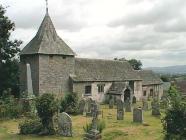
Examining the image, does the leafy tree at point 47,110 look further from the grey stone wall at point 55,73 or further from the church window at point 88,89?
the church window at point 88,89

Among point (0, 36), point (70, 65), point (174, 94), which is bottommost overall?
point (174, 94)

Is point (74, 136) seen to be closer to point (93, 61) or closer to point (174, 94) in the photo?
point (174, 94)

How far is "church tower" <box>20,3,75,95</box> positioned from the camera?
41.1 meters

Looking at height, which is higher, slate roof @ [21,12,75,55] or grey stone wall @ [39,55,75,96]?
slate roof @ [21,12,75,55]

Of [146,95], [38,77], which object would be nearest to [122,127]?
[38,77]

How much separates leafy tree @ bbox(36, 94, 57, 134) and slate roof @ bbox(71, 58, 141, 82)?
69.5ft

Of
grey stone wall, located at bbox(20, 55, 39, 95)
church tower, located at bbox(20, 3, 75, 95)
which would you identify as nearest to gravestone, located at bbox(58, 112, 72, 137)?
church tower, located at bbox(20, 3, 75, 95)

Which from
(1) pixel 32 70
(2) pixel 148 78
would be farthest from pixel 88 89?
(2) pixel 148 78

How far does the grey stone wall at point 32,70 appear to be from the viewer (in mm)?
41125

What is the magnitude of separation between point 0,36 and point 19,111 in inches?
561

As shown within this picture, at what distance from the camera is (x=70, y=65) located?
144 ft

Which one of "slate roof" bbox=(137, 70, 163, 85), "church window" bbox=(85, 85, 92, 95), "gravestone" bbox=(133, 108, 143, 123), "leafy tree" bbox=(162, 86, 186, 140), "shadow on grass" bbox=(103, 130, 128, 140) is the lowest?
"shadow on grass" bbox=(103, 130, 128, 140)

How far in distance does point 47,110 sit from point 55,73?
67.7 feet

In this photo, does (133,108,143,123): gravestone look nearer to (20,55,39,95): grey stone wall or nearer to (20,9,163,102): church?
(20,9,163,102): church
